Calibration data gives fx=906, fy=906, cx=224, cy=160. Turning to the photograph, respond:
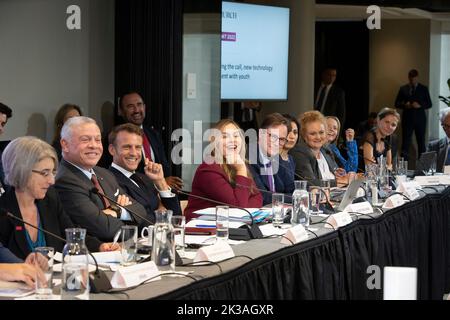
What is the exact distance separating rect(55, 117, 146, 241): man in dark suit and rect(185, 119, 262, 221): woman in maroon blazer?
530 millimetres

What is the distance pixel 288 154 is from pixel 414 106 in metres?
7.65

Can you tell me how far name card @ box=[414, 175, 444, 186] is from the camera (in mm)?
5766

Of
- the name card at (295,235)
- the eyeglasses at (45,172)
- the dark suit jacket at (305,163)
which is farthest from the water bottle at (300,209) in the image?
the dark suit jacket at (305,163)

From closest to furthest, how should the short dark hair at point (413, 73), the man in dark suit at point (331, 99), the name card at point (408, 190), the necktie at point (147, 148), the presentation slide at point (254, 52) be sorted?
the name card at point (408, 190) < the necktie at point (147, 148) < the presentation slide at point (254, 52) < the man in dark suit at point (331, 99) < the short dark hair at point (413, 73)

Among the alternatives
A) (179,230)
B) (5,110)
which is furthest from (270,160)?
(179,230)

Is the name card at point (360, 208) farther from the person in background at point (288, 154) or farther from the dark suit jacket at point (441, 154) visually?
the dark suit jacket at point (441, 154)

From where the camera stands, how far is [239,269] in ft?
8.95

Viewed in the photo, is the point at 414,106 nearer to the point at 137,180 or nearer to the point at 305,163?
the point at 305,163

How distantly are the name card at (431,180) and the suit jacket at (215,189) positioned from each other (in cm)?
169

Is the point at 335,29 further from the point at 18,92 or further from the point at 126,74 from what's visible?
the point at 18,92

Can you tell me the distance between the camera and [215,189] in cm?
442

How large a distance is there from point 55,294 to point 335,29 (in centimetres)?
1227

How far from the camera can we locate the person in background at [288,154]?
5242mm
